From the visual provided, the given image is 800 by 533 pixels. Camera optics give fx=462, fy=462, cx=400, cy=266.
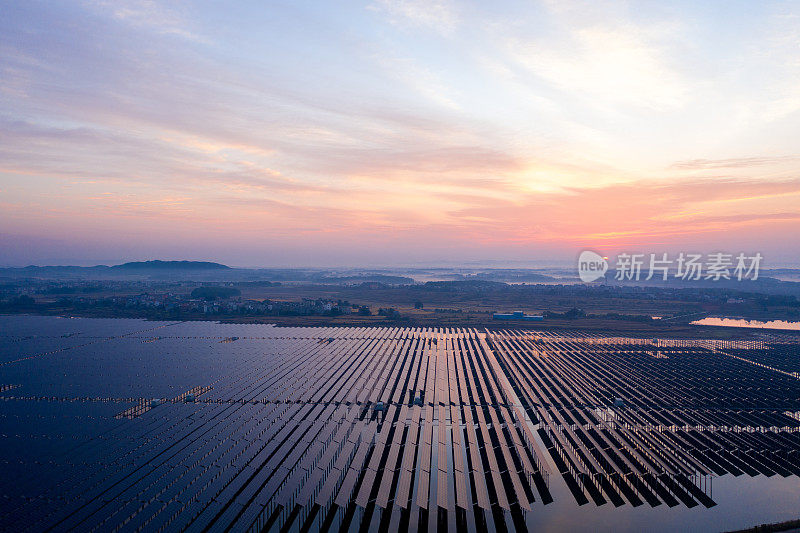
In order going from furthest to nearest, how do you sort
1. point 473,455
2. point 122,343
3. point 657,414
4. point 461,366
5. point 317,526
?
point 122,343 < point 461,366 < point 657,414 < point 473,455 < point 317,526

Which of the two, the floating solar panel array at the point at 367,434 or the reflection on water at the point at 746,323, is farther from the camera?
the reflection on water at the point at 746,323

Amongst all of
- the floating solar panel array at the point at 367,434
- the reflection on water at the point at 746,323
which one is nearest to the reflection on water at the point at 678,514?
the floating solar panel array at the point at 367,434

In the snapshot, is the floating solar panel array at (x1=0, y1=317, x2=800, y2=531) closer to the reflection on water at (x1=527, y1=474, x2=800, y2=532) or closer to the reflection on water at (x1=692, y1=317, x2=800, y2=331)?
the reflection on water at (x1=527, y1=474, x2=800, y2=532)

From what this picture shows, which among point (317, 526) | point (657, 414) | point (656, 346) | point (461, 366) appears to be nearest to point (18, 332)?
point (461, 366)

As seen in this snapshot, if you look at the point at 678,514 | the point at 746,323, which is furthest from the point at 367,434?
the point at 746,323

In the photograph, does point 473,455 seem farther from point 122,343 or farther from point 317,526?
point 122,343

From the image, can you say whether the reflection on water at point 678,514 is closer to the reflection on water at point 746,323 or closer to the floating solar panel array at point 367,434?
the floating solar panel array at point 367,434

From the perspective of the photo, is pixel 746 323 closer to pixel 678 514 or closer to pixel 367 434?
pixel 678 514
